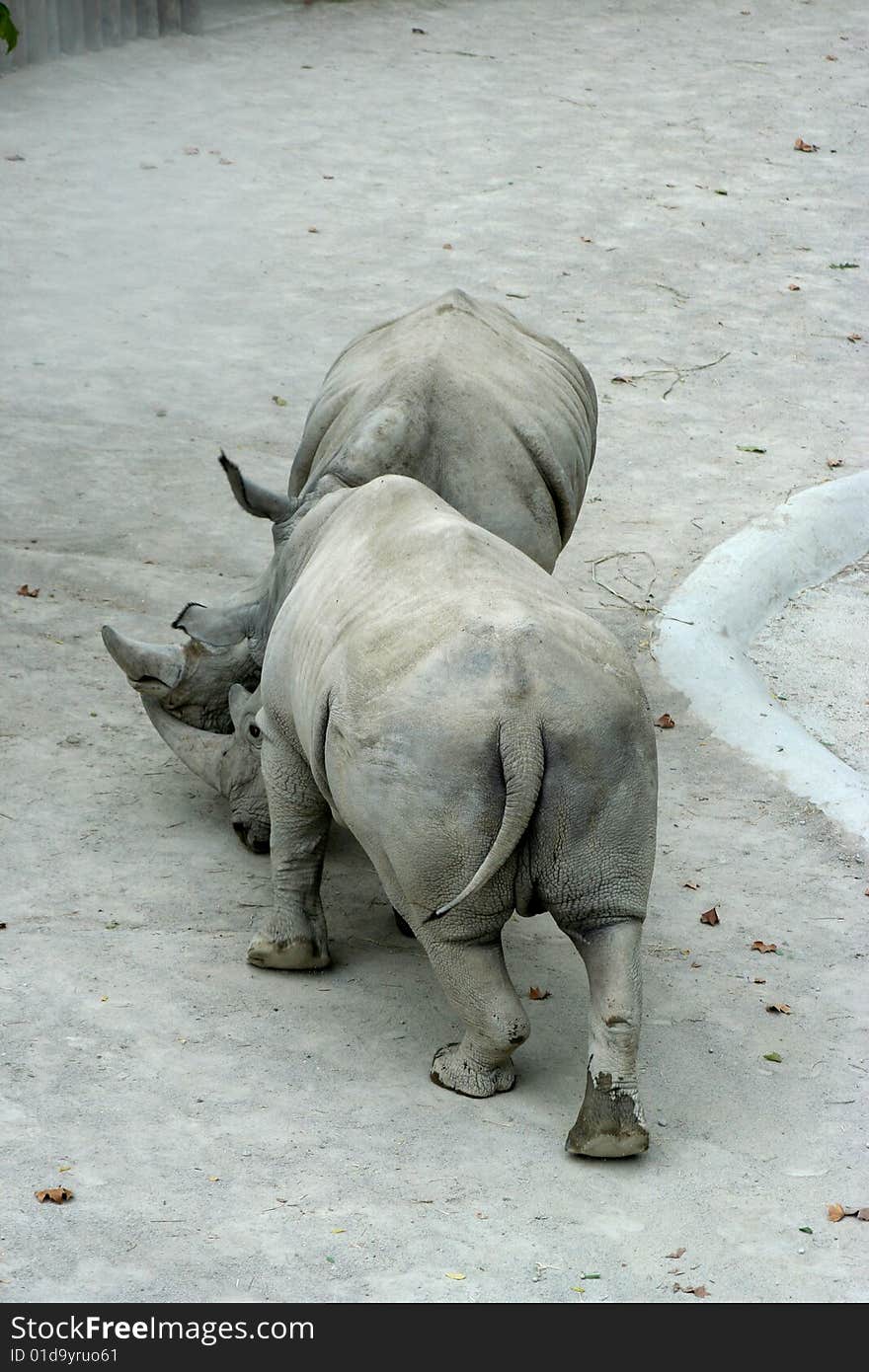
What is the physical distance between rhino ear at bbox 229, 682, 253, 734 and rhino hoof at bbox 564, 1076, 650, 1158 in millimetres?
2246

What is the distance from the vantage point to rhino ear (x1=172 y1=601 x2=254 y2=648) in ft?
22.7

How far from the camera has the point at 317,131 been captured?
1572 centimetres

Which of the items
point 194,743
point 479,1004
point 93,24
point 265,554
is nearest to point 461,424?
point 194,743

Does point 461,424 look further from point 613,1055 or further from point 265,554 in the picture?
point 265,554

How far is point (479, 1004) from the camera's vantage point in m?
5.17

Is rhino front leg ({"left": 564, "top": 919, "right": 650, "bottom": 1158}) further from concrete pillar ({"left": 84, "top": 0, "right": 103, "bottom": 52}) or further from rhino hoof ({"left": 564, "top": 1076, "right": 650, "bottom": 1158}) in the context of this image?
concrete pillar ({"left": 84, "top": 0, "right": 103, "bottom": 52})

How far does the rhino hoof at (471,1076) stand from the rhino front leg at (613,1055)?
370 mm

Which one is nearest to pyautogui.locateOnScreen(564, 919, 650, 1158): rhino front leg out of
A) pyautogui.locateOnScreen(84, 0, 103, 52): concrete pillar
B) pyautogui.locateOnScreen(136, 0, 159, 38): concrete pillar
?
pyautogui.locateOnScreen(84, 0, 103, 52): concrete pillar

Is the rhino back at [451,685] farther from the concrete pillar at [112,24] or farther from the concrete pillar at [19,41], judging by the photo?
the concrete pillar at [112,24]

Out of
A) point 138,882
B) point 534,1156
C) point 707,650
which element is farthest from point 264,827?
point 707,650

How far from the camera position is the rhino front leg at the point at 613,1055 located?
16.6ft

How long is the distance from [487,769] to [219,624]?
7.83 feet

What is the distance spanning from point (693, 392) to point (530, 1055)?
673 cm

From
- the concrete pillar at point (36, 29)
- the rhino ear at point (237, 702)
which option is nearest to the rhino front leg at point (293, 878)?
the rhino ear at point (237, 702)
